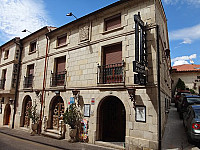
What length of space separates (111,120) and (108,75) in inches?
102

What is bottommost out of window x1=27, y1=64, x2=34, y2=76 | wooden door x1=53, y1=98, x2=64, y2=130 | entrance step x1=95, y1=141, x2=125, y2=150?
entrance step x1=95, y1=141, x2=125, y2=150

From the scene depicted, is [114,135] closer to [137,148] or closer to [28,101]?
[137,148]

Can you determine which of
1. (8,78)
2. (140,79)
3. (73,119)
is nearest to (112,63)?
(140,79)

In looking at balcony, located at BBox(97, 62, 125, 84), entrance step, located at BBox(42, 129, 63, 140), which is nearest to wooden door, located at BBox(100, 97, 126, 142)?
balcony, located at BBox(97, 62, 125, 84)

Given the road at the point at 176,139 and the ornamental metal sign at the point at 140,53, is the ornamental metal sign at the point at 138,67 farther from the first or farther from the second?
the road at the point at 176,139

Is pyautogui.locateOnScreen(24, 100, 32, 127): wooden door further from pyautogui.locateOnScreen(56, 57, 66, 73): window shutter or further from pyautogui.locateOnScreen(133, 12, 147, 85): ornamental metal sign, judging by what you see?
pyautogui.locateOnScreen(133, 12, 147, 85): ornamental metal sign

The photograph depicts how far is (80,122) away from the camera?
830 cm

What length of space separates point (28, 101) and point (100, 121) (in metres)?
7.90

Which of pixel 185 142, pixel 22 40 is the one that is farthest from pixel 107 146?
pixel 22 40

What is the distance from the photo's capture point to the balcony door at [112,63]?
755cm

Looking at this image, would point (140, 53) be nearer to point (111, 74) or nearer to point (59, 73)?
point (111, 74)

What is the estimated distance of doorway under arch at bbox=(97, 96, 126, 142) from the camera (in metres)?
7.87

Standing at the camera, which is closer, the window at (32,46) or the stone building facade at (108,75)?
the stone building facade at (108,75)

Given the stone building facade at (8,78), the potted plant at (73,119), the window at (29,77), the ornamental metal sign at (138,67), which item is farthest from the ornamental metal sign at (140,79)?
the stone building facade at (8,78)
